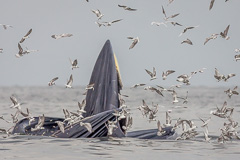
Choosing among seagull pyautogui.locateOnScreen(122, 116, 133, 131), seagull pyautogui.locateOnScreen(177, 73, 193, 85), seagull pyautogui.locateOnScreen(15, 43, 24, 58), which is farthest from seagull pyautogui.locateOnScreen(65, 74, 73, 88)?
seagull pyautogui.locateOnScreen(177, 73, 193, 85)

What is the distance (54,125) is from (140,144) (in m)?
3.68

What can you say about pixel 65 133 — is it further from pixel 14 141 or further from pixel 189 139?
pixel 189 139

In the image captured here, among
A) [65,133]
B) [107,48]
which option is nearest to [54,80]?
[65,133]

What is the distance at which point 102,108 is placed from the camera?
20203 mm

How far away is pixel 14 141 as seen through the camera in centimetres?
1827

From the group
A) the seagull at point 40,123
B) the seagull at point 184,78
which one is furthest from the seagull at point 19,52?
the seagull at point 184,78

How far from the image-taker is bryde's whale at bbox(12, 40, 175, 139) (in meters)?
19.0

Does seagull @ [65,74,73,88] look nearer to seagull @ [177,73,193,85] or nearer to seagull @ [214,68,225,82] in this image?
seagull @ [177,73,193,85]

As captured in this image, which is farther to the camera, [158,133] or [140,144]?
[158,133]

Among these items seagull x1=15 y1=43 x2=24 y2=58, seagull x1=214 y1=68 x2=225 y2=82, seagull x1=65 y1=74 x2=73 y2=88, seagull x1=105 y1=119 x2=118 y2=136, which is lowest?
seagull x1=105 y1=119 x2=118 y2=136

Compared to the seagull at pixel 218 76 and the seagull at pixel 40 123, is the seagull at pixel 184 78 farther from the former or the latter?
the seagull at pixel 40 123

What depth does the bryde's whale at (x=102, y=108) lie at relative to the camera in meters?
19.0

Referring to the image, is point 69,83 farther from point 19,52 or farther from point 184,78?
point 184,78

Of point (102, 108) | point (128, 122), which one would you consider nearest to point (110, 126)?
point (128, 122)
